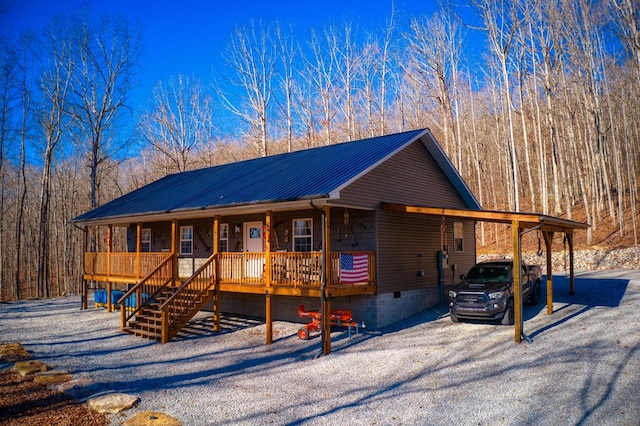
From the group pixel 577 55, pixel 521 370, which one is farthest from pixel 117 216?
pixel 577 55

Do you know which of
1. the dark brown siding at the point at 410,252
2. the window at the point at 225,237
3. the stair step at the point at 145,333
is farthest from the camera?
the window at the point at 225,237

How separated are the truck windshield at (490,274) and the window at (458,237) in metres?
4.37

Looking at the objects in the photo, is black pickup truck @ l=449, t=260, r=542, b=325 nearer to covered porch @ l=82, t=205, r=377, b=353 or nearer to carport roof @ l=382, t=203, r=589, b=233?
carport roof @ l=382, t=203, r=589, b=233

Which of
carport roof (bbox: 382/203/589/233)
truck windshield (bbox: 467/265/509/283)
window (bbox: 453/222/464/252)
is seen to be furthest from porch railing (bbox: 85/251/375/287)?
window (bbox: 453/222/464/252)

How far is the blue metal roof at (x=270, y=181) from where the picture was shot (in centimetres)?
1329

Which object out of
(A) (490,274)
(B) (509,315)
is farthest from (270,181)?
(B) (509,315)

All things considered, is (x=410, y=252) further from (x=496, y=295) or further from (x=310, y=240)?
(x=496, y=295)

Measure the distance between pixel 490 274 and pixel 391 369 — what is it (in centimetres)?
539

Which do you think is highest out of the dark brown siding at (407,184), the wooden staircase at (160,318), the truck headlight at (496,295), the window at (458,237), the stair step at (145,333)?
the dark brown siding at (407,184)

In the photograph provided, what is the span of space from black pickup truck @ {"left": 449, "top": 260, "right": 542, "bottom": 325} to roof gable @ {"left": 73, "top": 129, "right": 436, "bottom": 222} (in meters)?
4.50

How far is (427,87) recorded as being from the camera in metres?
34.0

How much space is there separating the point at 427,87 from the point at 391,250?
22.4 m

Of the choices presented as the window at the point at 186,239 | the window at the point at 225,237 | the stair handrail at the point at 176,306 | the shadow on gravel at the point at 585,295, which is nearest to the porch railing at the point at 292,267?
the stair handrail at the point at 176,306

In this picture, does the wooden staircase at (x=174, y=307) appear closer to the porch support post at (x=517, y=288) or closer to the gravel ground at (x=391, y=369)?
the gravel ground at (x=391, y=369)
